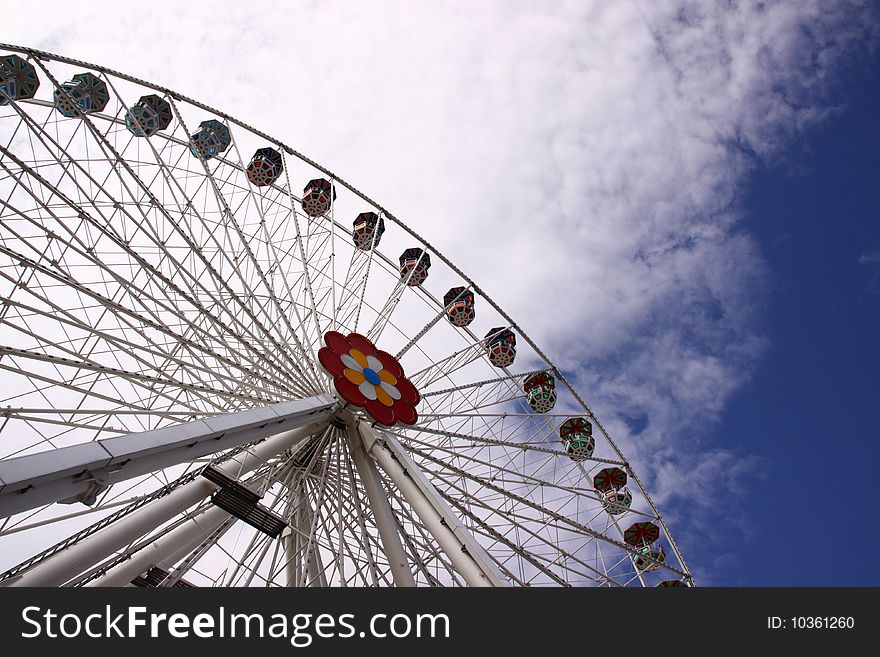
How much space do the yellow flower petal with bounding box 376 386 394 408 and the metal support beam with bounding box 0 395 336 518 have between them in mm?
3864

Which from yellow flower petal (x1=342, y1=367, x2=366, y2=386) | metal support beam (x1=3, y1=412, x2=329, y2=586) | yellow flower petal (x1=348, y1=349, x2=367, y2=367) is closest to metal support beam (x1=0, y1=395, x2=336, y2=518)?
metal support beam (x1=3, y1=412, x2=329, y2=586)

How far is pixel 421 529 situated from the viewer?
1468 cm

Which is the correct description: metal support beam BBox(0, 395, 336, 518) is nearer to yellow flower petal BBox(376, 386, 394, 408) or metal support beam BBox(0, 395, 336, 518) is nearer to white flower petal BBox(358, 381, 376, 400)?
white flower petal BBox(358, 381, 376, 400)

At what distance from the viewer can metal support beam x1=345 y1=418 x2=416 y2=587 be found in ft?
38.2

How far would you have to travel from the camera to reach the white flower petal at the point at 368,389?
1382 centimetres

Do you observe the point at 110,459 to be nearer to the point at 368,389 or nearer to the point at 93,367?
the point at 93,367

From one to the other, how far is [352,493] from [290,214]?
7644 mm

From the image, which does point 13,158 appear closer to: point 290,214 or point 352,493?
point 290,214

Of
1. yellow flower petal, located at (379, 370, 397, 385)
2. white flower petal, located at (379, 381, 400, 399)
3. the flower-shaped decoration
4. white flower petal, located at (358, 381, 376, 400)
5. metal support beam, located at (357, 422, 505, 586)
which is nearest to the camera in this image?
metal support beam, located at (357, 422, 505, 586)

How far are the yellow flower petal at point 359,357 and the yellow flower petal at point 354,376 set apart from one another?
0.45 m

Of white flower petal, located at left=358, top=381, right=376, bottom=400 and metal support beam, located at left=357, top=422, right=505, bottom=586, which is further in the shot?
white flower petal, located at left=358, top=381, right=376, bottom=400

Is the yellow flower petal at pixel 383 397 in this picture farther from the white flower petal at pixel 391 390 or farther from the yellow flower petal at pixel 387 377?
the yellow flower petal at pixel 387 377
